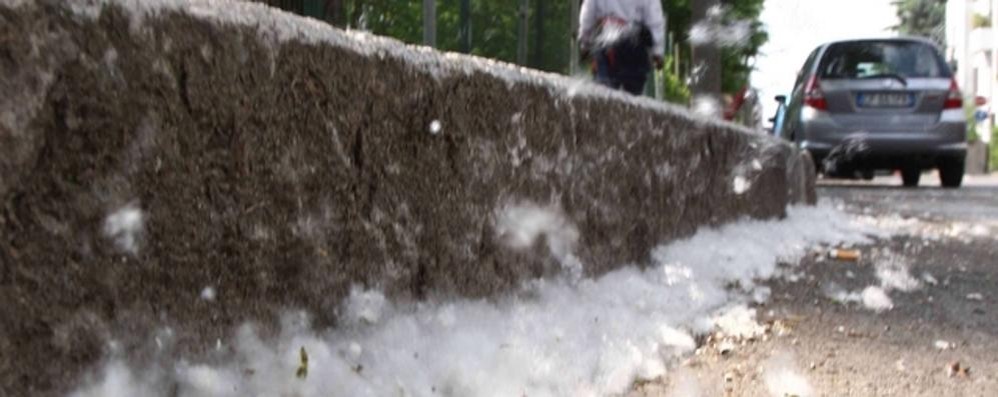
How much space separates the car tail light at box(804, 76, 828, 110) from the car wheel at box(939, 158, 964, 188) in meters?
1.40

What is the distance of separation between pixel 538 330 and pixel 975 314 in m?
1.76

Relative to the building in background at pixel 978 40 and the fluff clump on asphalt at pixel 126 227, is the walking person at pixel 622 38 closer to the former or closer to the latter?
the fluff clump on asphalt at pixel 126 227

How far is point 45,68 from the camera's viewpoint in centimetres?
195

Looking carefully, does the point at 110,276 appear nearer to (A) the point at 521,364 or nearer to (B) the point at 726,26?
(A) the point at 521,364

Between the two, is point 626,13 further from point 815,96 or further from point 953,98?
point 953,98

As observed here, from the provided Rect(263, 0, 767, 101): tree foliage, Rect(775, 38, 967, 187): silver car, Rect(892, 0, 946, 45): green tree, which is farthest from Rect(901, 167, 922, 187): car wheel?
Rect(892, 0, 946, 45): green tree

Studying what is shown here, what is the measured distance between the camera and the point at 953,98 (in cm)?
1259

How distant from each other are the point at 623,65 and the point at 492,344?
181 inches

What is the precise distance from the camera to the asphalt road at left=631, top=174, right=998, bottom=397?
3391 mm

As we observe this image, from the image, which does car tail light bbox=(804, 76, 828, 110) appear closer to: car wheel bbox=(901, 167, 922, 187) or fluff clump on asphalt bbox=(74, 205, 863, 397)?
car wheel bbox=(901, 167, 922, 187)

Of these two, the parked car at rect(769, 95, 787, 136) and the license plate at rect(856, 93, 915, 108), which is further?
the parked car at rect(769, 95, 787, 136)

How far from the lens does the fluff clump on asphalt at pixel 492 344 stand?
2494mm

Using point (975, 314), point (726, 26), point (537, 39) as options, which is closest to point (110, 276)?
point (975, 314)

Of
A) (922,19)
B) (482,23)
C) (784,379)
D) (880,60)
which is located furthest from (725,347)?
(922,19)
